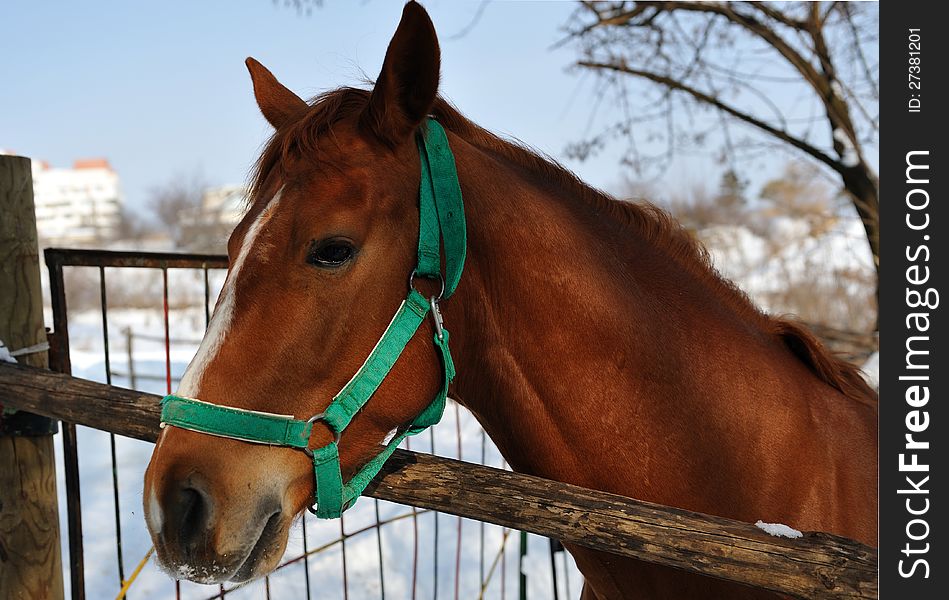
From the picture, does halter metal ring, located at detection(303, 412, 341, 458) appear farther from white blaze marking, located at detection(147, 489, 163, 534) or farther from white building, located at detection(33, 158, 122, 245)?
white building, located at detection(33, 158, 122, 245)

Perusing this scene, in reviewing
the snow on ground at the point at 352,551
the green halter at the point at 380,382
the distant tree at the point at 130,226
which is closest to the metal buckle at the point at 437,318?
the green halter at the point at 380,382

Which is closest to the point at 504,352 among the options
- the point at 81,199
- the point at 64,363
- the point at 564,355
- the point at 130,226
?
the point at 564,355

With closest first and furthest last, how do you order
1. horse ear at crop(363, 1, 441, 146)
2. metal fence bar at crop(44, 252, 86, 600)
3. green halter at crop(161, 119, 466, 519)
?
green halter at crop(161, 119, 466, 519)
horse ear at crop(363, 1, 441, 146)
metal fence bar at crop(44, 252, 86, 600)

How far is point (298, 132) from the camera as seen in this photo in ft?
4.91

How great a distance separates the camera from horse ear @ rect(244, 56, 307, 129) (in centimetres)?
185

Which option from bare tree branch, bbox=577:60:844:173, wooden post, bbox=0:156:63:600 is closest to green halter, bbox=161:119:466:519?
wooden post, bbox=0:156:63:600

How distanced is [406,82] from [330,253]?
0.42 meters

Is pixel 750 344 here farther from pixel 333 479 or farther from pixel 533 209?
pixel 333 479

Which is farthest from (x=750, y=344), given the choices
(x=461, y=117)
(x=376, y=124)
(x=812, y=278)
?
(x=812, y=278)

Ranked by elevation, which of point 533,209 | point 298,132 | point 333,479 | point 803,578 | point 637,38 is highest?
point 637,38

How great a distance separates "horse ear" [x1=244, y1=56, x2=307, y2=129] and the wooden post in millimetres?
940

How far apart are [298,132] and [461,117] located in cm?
45

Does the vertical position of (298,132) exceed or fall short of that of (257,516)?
it exceeds it

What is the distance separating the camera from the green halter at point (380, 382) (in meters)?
1.26
